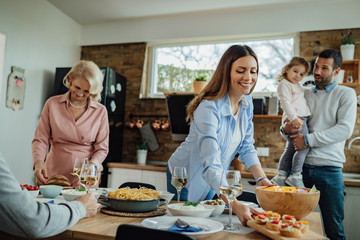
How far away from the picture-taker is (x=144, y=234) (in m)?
0.87

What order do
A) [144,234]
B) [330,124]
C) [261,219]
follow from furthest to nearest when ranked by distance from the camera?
[330,124], [261,219], [144,234]

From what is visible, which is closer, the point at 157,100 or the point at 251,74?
the point at 251,74

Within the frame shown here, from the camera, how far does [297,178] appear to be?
2516mm

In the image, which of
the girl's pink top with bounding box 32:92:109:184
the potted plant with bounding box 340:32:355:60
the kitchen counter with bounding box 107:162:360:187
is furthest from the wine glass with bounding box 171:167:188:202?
the potted plant with bounding box 340:32:355:60

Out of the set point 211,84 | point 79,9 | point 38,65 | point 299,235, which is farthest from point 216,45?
point 299,235

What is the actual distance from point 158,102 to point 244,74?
279cm

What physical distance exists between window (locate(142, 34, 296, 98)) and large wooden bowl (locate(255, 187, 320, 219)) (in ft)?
9.30

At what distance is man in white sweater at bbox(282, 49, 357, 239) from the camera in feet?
7.73

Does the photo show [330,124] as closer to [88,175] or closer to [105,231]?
[88,175]

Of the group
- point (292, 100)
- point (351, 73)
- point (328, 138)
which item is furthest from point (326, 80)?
point (351, 73)

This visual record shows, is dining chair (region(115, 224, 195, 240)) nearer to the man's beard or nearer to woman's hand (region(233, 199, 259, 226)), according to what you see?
woman's hand (region(233, 199, 259, 226))

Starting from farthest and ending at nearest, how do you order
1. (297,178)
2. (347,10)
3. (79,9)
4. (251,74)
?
(79,9), (347,10), (297,178), (251,74)

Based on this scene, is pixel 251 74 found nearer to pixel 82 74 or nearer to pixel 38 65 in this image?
pixel 82 74

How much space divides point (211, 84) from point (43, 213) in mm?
1125
